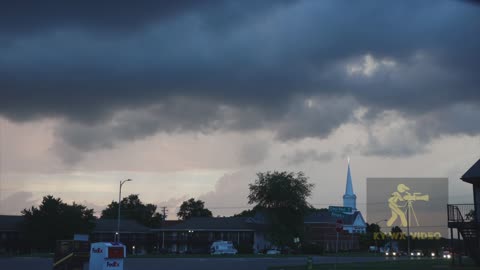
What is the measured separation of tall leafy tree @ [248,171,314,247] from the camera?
9725 cm

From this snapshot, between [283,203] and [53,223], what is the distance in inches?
1490

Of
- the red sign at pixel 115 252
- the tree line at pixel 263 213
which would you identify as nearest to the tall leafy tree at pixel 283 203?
the tree line at pixel 263 213

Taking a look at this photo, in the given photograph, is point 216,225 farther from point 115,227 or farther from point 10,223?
point 10,223

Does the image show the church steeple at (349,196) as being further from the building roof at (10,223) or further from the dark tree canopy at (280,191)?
the building roof at (10,223)

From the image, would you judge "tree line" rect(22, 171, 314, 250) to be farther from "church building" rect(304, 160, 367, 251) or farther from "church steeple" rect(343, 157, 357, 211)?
"church steeple" rect(343, 157, 357, 211)

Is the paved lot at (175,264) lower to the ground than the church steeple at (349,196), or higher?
lower

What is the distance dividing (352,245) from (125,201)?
65.8m

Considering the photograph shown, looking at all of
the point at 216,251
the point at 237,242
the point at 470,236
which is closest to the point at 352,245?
the point at 237,242

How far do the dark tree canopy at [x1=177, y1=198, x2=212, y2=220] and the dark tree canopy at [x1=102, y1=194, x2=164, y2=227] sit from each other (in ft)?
28.7

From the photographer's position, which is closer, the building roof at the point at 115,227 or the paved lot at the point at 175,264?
the paved lot at the point at 175,264

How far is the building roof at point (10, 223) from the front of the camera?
104250mm

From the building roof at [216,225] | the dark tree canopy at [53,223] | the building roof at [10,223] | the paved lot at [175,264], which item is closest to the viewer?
the paved lot at [175,264]

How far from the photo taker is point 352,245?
5605 inches

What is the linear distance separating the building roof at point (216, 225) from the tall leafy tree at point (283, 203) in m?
14.1
